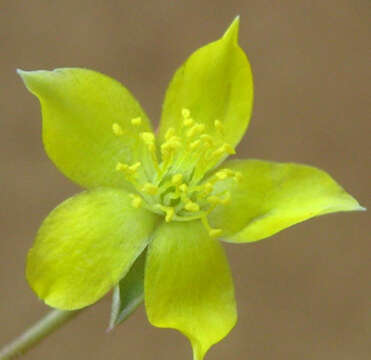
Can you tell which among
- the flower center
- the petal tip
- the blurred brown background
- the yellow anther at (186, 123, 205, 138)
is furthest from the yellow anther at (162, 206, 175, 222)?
the blurred brown background

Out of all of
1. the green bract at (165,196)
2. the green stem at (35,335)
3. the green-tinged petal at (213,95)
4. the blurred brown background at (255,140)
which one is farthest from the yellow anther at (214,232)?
the blurred brown background at (255,140)

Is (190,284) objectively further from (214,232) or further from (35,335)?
(35,335)

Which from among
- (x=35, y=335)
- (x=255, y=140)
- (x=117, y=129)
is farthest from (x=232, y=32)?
(x=255, y=140)

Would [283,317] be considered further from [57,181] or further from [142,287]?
[142,287]

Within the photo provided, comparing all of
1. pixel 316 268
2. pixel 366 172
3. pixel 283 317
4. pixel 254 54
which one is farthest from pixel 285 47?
pixel 283 317

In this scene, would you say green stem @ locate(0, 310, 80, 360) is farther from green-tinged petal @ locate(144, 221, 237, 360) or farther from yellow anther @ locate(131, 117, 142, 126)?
yellow anther @ locate(131, 117, 142, 126)

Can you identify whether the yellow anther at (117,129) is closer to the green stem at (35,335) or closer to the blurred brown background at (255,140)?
the green stem at (35,335)
